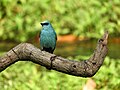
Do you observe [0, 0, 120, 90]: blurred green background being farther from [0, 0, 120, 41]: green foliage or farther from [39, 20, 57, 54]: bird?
[39, 20, 57, 54]: bird

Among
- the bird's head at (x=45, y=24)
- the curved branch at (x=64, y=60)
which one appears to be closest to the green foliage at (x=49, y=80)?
the bird's head at (x=45, y=24)

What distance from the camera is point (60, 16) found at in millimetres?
16516

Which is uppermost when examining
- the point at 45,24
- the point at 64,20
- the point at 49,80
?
the point at 45,24

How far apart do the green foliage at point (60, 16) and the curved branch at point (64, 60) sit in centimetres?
965

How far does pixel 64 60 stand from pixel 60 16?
35.1 ft

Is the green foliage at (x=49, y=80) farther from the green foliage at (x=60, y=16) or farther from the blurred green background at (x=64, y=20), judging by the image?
the green foliage at (x=60, y=16)

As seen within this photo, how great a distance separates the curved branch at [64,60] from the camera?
563 centimetres

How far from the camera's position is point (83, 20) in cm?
1612

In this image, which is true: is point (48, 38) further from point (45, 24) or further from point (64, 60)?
A: point (64, 60)

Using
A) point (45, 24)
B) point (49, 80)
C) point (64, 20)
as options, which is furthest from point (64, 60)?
point (64, 20)

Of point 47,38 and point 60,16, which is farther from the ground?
point 47,38

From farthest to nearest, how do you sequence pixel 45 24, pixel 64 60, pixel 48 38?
pixel 48 38 < pixel 45 24 < pixel 64 60

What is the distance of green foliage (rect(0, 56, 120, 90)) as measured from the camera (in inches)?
373

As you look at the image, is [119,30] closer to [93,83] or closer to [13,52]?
[93,83]
